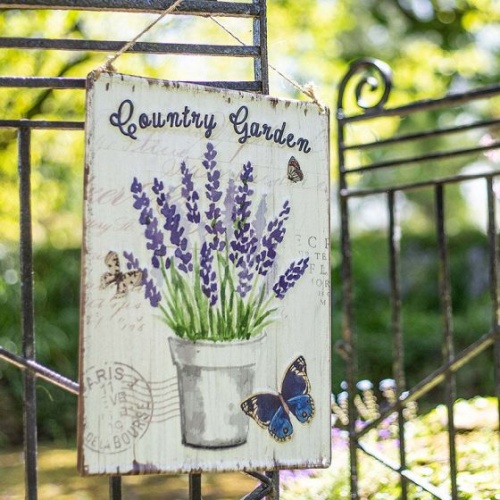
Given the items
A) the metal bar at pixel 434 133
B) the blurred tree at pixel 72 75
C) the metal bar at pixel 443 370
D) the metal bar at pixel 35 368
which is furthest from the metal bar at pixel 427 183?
the blurred tree at pixel 72 75

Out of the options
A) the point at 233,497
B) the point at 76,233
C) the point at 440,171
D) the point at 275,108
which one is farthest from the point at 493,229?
the point at 440,171

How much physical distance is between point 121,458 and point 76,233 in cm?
705

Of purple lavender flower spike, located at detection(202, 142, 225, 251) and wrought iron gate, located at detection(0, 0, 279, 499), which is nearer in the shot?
purple lavender flower spike, located at detection(202, 142, 225, 251)

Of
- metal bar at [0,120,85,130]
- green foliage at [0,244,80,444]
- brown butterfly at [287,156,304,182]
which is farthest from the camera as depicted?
green foliage at [0,244,80,444]

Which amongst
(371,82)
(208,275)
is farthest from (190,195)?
(371,82)

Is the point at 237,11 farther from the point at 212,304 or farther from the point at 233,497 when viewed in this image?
the point at 233,497

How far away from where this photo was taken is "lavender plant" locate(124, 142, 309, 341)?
1.64 metres

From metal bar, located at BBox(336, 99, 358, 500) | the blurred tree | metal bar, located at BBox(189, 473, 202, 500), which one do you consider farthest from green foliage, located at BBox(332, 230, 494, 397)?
metal bar, located at BBox(189, 473, 202, 500)

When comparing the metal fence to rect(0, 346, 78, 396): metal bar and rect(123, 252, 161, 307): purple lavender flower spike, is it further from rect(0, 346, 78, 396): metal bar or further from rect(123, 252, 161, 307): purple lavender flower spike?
rect(123, 252, 161, 307): purple lavender flower spike

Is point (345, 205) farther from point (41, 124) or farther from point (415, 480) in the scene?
point (41, 124)

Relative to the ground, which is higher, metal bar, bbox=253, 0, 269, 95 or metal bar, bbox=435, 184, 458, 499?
metal bar, bbox=253, 0, 269, 95

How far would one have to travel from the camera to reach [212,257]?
1698mm

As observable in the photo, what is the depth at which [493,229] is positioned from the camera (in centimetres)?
246

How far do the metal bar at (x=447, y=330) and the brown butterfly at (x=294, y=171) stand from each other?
913 mm
